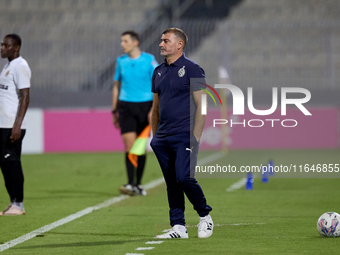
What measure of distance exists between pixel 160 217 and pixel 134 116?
2160 millimetres

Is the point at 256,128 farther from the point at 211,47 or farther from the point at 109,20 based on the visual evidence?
the point at 109,20

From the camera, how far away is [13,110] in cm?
627

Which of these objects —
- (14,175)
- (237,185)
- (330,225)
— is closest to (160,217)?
(14,175)

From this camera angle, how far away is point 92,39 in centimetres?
1852

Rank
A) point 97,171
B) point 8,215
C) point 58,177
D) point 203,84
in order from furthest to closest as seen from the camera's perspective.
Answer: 1. point 97,171
2. point 58,177
3. point 8,215
4. point 203,84

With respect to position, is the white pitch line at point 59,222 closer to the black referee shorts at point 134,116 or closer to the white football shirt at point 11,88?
the black referee shorts at point 134,116

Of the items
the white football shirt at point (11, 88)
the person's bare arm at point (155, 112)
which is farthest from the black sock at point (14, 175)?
the person's bare arm at point (155, 112)

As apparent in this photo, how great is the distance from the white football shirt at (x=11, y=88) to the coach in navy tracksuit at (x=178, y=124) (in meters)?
1.80

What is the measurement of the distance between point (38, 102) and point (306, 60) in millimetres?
7979

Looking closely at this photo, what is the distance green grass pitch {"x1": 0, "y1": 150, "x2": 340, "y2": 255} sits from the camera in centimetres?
465

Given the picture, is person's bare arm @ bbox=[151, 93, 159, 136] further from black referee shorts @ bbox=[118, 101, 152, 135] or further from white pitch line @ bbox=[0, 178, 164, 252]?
black referee shorts @ bbox=[118, 101, 152, 135]

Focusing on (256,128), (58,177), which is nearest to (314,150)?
(256,128)

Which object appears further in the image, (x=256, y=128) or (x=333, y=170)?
(x=256, y=128)

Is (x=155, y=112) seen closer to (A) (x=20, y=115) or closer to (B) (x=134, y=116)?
(A) (x=20, y=115)
